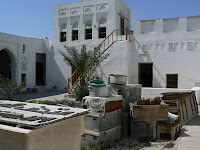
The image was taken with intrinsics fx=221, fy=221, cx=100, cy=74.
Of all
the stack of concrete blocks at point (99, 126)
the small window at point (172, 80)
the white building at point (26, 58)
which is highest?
the white building at point (26, 58)

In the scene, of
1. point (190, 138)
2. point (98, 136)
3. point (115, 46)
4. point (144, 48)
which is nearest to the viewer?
point (98, 136)

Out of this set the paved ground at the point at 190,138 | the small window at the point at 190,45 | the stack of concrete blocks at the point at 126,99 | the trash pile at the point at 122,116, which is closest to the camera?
the paved ground at the point at 190,138

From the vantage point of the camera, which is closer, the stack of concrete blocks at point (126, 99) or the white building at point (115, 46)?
the stack of concrete blocks at point (126, 99)

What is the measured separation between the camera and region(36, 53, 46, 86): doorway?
21500 millimetres

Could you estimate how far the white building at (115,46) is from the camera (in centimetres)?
1474

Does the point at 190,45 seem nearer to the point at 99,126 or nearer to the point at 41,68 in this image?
the point at 99,126

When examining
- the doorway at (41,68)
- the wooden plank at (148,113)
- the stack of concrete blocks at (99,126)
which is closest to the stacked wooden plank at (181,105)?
the wooden plank at (148,113)

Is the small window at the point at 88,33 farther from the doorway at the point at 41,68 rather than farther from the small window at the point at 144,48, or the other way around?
the doorway at the point at 41,68

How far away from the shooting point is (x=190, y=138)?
20.2ft

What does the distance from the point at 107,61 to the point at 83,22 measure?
5.02 meters

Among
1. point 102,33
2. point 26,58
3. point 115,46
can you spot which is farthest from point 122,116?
point 26,58

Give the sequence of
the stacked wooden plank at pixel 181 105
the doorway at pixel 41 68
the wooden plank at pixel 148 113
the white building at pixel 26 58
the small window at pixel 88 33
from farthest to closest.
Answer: the doorway at pixel 41 68 → the small window at pixel 88 33 → the white building at pixel 26 58 → the stacked wooden plank at pixel 181 105 → the wooden plank at pixel 148 113

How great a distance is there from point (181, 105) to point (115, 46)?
8496mm

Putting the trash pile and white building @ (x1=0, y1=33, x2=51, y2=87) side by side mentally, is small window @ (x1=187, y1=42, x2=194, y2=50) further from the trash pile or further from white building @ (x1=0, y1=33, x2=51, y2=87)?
white building @ (x1=0, y1=33, x2=51, y2=87)
